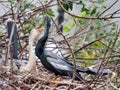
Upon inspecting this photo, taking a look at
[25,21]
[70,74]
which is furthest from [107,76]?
[25,21]

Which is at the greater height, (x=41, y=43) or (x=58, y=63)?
(x=41, y=43)

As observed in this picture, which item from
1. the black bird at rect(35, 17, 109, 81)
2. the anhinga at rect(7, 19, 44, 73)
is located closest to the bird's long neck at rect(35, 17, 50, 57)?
the black bird at rect(35, 17, 109, 81)

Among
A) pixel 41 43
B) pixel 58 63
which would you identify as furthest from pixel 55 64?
pixel 41 43

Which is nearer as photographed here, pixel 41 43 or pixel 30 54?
pixel 41 43

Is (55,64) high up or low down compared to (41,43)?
down

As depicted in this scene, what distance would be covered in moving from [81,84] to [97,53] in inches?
43.5

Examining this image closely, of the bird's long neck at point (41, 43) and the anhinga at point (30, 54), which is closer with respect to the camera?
the bird's long neck at point (41, 43)

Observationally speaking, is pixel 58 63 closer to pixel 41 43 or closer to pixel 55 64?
pixel 55 64

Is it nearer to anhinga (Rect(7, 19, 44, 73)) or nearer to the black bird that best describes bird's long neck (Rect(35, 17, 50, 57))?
the black bird

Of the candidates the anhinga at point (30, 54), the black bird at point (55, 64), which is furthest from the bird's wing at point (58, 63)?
the anhinga at point (30, 54)

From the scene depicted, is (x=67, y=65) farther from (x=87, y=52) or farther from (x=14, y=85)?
(x=87, y=52)

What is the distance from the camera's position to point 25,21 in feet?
9.21

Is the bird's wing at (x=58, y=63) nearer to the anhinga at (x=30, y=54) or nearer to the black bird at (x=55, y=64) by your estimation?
A: the black bird at (x=55, y=64)

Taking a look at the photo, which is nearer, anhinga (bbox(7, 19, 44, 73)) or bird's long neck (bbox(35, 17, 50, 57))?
bird's long neck (bbox(35, 17, 50, 57))
